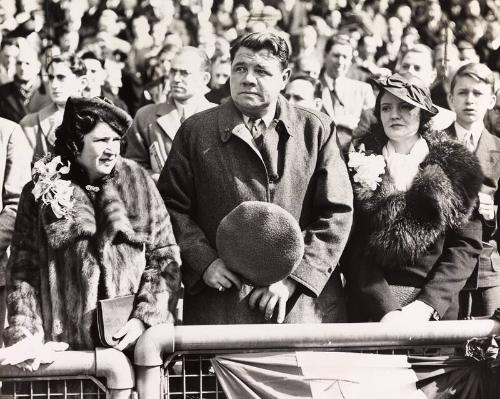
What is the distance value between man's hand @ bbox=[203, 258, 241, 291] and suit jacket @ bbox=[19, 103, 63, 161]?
8.76 feet

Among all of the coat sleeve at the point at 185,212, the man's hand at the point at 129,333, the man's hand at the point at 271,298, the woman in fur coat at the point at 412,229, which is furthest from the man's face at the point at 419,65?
the man's hand at the point at 129,333

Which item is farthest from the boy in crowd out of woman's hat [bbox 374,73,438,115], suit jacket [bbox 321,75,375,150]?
suit jacket [bbox 321,75,375,150]

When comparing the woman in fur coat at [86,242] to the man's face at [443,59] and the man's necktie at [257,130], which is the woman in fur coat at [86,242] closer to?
the man's necktie at [257,130]

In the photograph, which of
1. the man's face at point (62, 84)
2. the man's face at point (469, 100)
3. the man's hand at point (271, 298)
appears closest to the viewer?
the man's hand at point (271, 298)

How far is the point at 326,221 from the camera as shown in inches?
183

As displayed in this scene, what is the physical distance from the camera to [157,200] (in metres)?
4.45

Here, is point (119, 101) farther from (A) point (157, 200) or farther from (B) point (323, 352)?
(B) point (323, 352)

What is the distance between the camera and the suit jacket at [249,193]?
4598 millimetres

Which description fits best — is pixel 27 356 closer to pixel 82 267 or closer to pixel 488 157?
pixel 82 267

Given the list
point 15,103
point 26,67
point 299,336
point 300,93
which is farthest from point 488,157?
point 26,67

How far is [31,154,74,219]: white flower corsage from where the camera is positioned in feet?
13.8

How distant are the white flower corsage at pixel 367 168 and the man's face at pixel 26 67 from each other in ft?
13.4

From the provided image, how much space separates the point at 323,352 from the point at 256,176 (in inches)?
41.0

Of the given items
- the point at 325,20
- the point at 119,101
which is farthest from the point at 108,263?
the point at 325,20
